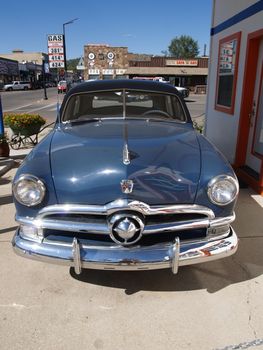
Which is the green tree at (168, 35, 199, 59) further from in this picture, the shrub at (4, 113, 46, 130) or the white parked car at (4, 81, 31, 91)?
the shrub at (4, 113, 46, 130)

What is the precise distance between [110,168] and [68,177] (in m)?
0.31

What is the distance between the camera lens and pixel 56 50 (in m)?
13.6

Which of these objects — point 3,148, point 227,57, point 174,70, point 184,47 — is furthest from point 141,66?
point 184,47

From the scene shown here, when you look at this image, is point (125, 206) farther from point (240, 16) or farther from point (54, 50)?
point (54, 50)

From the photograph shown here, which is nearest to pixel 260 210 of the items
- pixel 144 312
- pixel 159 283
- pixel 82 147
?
pixel 159 283

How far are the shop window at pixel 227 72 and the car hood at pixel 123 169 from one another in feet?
13.3

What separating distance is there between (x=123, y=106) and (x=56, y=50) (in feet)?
35.8

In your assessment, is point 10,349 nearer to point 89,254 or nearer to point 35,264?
point 89,254

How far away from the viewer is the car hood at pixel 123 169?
240 centimetres

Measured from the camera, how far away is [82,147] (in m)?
2.78

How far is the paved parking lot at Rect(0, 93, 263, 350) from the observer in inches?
92.8

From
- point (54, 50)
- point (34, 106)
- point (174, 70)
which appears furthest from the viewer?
point (174, 70)

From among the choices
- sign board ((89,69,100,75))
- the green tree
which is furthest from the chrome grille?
the green tree

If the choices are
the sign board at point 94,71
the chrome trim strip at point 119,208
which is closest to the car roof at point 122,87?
the chrome trim strip at point 119,208
